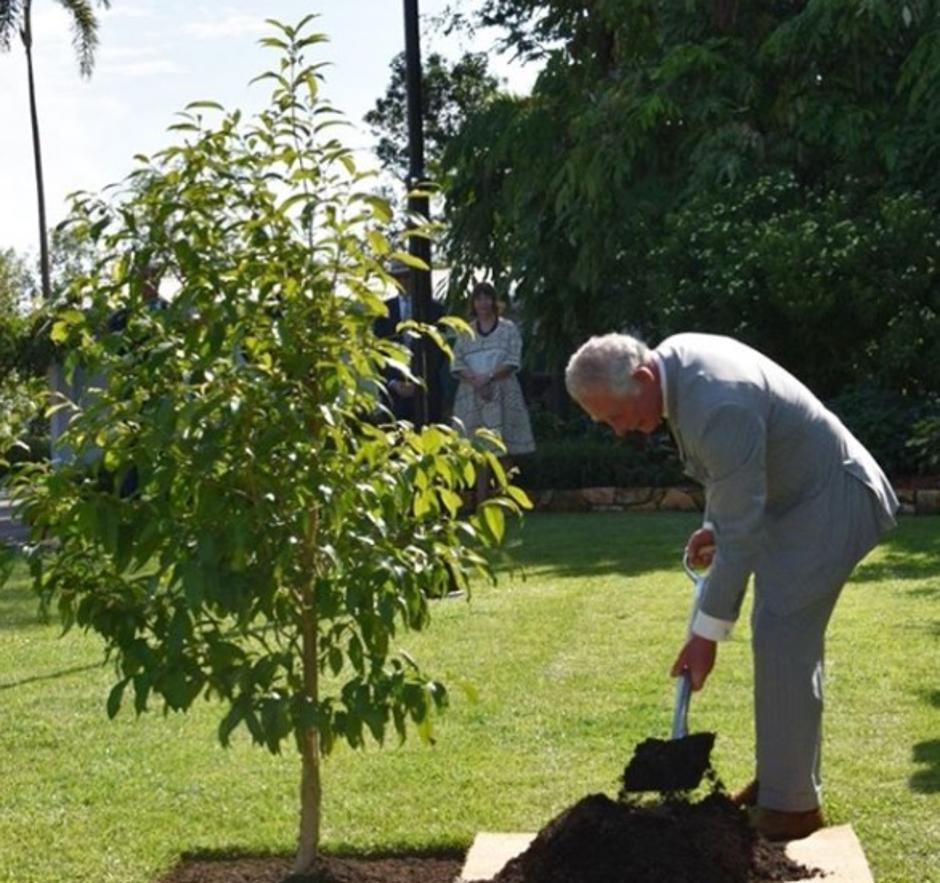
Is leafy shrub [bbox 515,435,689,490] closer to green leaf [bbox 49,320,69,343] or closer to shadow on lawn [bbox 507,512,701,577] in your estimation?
→ shadow on lawn [bbox 507,512,701,577]

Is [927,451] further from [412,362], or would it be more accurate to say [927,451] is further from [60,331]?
[60,331]

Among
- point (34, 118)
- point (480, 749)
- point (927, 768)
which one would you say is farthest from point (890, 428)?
point (34, 118)

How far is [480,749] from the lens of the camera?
7.99m

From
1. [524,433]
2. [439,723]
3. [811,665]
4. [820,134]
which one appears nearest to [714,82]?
[820,134]

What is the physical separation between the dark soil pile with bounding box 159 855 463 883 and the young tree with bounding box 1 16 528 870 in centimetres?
56

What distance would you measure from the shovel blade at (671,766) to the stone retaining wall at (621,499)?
41.7 ft

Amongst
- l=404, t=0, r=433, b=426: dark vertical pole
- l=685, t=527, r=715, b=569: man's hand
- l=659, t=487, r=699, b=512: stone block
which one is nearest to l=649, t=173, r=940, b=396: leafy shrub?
l=659, t=487, r=699, b=512: stone block

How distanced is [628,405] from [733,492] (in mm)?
374

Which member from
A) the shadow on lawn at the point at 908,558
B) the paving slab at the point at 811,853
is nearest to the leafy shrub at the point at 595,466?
the shadow on lawn at the point at 908,558

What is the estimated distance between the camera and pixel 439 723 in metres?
8.48

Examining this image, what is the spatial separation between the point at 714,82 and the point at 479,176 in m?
3.84

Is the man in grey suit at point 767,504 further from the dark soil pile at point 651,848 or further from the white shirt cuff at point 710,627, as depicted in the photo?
the dark soil pile at point 651,848

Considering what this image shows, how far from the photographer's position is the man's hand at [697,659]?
6.08m

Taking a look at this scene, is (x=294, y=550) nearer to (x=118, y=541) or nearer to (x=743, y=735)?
(x=118, y=541)
